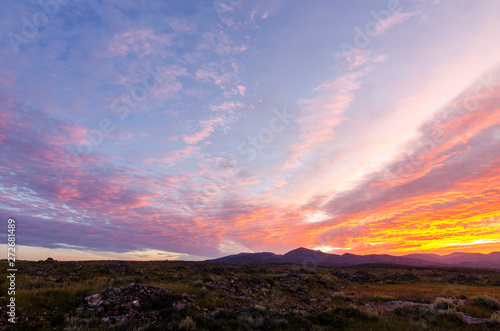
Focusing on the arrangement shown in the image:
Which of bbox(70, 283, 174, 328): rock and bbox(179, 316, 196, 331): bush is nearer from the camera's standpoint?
bbox(179, 316, 196, 331): bush

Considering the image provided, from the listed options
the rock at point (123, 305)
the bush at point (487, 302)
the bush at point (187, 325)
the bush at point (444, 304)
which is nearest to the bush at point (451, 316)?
the bush at point (444, 304)

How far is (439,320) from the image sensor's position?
35.9ft

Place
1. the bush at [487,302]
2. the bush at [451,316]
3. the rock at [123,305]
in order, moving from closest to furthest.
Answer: the bush at [451,316]
the rock at [123,305]
the bush at [487,302]

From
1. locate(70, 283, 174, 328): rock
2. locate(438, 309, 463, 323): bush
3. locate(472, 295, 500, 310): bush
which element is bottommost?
locate(472, 295, 500, 310): bush

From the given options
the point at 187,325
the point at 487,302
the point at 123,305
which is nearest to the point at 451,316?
the point at 487,302

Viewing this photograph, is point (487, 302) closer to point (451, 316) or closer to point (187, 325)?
point (451, 316)

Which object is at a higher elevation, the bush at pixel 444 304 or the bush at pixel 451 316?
the bush at pixel 451 316

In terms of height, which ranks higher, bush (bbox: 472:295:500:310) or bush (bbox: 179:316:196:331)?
bush (bbox: 179:316:196:331)

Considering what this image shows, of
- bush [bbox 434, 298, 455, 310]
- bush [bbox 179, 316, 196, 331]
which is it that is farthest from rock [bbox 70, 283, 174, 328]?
bush [bbox 434, 298, 455, 310]

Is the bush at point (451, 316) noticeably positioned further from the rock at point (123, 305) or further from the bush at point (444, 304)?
the rock at point (123, 305)

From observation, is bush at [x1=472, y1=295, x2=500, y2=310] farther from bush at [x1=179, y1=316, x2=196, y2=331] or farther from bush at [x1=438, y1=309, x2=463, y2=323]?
bush at [x1=179, y1=316, x2=196, y2=331]

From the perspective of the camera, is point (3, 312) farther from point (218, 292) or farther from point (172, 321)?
point (218, 292)

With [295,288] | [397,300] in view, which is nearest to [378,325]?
[397,300]

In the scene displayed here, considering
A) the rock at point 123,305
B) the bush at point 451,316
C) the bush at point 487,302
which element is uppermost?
the rock at point 123,305
